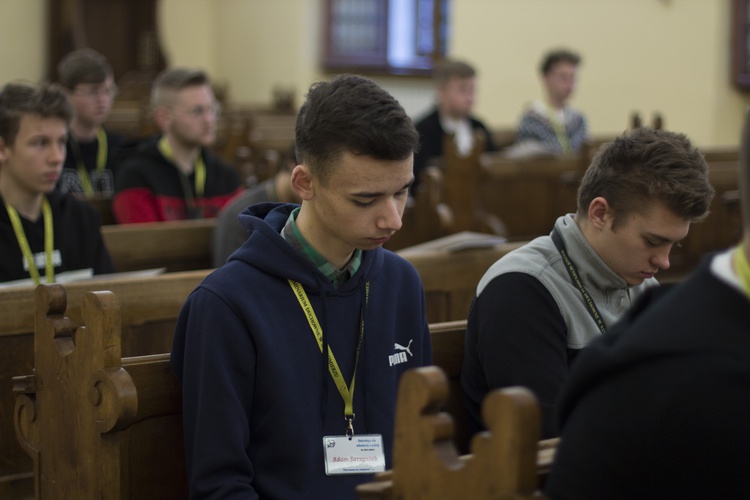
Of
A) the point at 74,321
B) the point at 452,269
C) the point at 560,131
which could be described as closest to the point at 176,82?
the point at 452,269

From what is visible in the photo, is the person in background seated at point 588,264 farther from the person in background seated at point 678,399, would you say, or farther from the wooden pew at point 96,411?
the person in background seated at point 678,399

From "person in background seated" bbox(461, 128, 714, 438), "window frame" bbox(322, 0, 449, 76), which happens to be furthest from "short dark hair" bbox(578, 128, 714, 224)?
"window frame" bbox(322, 0, 449, 76)

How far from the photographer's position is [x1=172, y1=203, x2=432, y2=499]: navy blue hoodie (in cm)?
186

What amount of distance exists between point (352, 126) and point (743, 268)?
942 millimetres

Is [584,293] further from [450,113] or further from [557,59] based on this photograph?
[557,59]

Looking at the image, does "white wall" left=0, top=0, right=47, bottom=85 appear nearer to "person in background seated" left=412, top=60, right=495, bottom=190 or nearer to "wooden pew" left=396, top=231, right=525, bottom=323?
"person in background seated" left=412, top=60, right=495, bottom=190

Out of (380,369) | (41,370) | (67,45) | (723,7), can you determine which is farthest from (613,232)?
(67,45)

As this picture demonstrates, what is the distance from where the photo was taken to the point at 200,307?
1.91 m

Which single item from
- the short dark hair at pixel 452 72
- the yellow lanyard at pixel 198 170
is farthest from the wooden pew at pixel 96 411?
the short dark hair at pixel 452 72

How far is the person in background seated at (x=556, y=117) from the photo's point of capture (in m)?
7.47

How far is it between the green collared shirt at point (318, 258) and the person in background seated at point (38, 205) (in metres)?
1.60

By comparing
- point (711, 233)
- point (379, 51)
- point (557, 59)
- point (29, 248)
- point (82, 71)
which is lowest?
point (711, 233)

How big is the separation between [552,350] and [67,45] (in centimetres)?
1179

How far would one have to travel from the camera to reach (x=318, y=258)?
6.70ft
